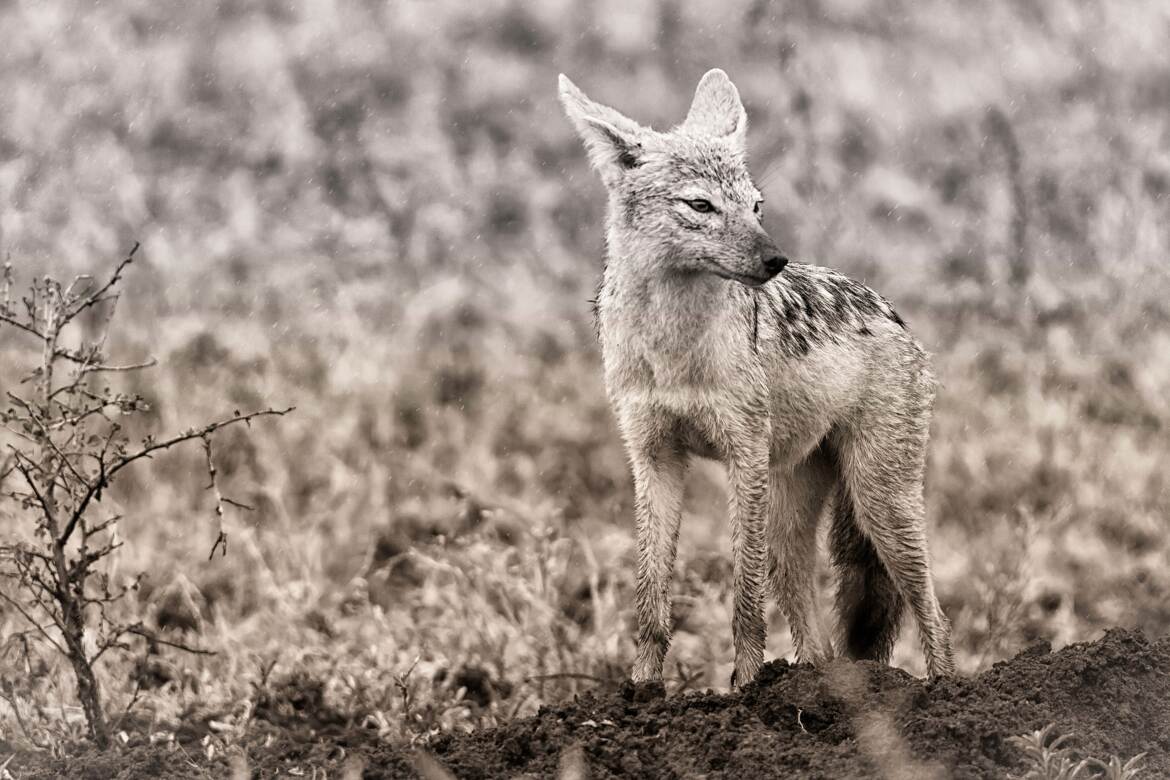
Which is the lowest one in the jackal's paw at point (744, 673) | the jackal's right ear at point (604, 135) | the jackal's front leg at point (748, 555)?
the jackal's paw at point (744, 673)

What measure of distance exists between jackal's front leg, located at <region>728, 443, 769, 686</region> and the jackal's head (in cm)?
69

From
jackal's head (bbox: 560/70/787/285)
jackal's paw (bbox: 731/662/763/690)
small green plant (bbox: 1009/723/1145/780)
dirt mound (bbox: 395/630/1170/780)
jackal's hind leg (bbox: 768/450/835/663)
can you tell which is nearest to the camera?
small green plant (bbox: 1009/723/1145/780)

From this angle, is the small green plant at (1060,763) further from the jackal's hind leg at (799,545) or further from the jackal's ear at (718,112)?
the jackal's ear at (718,112)

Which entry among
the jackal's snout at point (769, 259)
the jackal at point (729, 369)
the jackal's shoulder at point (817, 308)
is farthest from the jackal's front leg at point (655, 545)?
Answer: the jackal's snout at point (769, 259)

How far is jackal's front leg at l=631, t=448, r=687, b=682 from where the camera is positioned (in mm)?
5023

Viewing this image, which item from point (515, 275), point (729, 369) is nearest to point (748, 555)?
point (729, 369)

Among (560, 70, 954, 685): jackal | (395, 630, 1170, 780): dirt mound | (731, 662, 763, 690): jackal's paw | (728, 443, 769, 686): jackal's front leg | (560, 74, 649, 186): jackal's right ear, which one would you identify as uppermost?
(560, 74, 649, 186): jackal's right ear

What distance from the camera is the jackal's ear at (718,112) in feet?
17.5

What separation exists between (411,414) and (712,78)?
4338mm

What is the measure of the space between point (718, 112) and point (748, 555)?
1674 millimetres

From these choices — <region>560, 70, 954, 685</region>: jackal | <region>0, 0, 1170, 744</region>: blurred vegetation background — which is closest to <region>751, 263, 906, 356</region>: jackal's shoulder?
<region>560, 70, 954, 685</region>: jackal

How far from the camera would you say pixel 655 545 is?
5.07m

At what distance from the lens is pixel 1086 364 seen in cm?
998

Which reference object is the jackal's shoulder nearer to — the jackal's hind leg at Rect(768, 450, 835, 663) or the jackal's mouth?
the jackal's mouth
